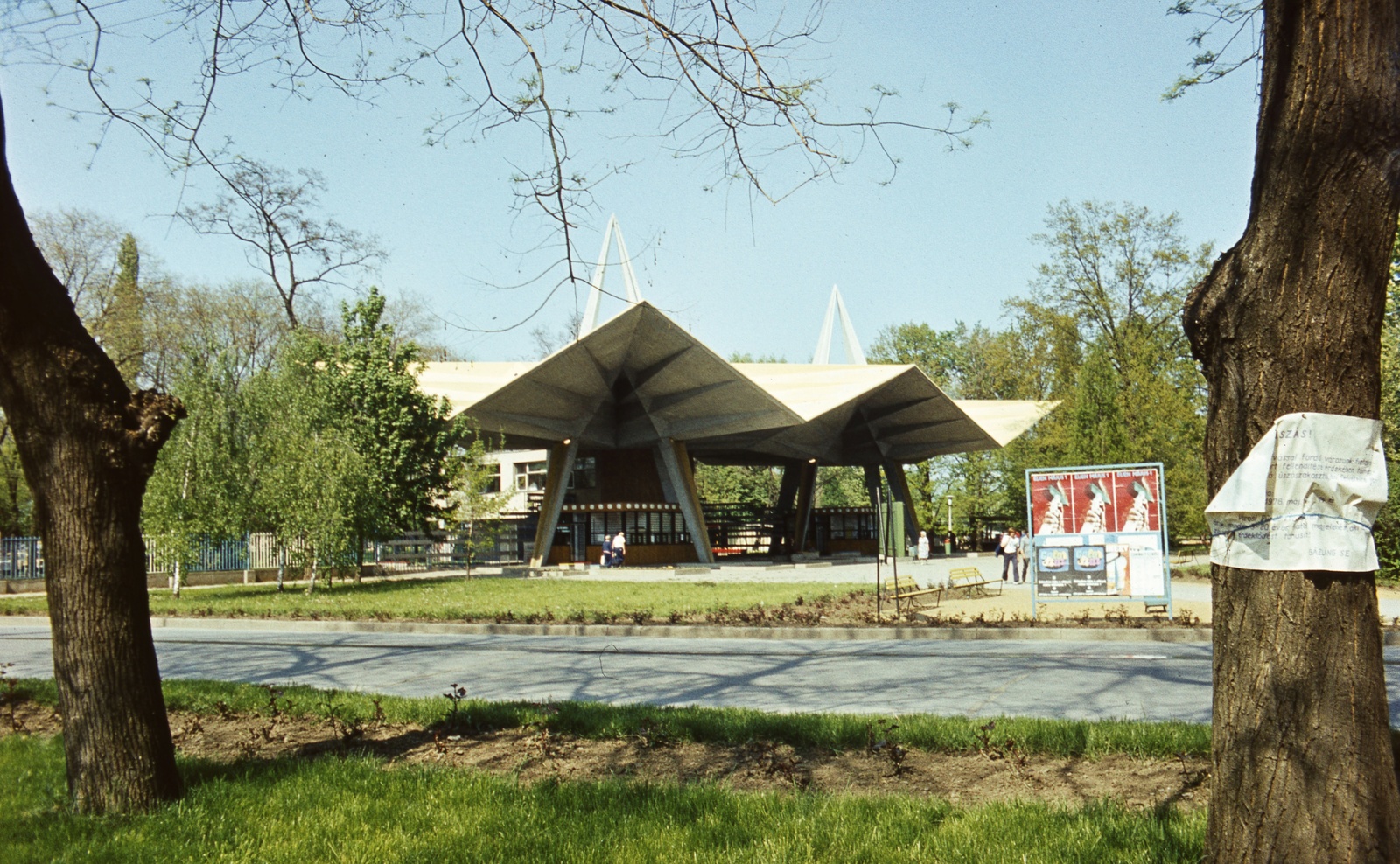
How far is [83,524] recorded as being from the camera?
5.20 metres

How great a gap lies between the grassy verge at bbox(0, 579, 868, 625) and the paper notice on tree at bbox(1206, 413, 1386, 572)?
43.1 ft

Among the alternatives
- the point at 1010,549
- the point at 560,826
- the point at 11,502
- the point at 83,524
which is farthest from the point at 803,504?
the point at 560,826

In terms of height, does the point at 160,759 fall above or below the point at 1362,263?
below

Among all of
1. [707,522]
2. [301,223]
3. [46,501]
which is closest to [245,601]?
[301,223]

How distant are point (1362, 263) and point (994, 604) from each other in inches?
733

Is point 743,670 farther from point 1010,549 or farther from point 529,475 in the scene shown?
point 529,475

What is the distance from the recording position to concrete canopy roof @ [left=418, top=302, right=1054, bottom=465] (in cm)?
3731

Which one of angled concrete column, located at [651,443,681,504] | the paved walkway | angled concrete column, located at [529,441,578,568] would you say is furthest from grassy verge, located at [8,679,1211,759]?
angled concrete column, located at [651,443,681,504]

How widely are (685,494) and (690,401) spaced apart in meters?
4.09

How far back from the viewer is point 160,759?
523 centimetres

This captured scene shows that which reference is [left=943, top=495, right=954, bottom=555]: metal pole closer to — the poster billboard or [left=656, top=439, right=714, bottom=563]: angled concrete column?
[left=656, top=439, right=714, bottom=563]: angled concrete column

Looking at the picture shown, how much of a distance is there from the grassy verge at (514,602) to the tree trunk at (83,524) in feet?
38.5

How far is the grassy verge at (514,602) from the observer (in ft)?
58.7

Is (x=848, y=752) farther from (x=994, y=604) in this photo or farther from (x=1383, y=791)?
(x=994, y=604)
